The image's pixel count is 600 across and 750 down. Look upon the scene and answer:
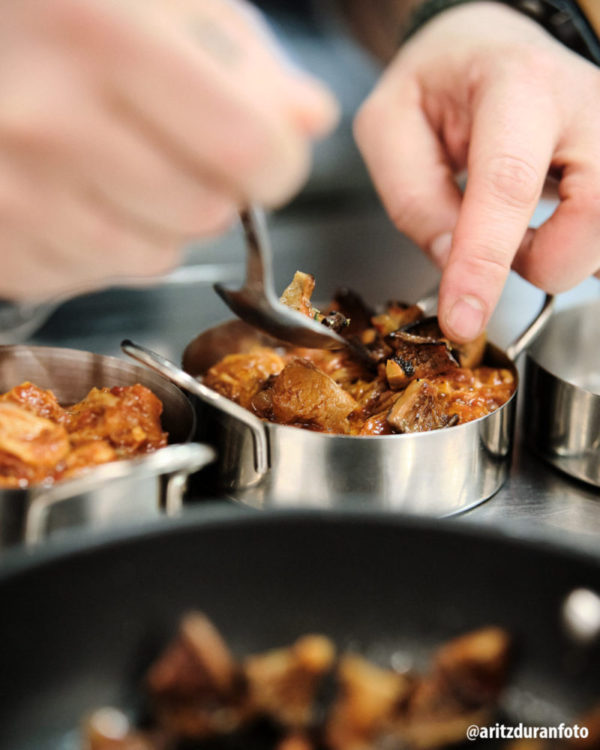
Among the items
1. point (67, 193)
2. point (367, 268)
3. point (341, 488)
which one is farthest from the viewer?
point (367, 268)

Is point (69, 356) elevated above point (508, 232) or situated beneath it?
situated beneath

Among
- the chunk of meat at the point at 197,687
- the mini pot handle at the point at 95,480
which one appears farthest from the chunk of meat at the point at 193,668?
the mini pot handle at the point at 95,480

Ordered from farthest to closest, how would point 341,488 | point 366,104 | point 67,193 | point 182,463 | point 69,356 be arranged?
point 366,104 < point 69,356 < point 341,488 < point 182,463 < point 67,193

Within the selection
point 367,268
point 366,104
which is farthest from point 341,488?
point 367,268

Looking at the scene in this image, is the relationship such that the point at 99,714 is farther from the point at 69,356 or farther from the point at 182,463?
the point at 69,356

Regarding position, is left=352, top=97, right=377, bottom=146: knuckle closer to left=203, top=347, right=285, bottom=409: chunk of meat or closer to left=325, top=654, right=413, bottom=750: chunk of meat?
left=203, top=347, right=285, bottom=409: chunk of meat

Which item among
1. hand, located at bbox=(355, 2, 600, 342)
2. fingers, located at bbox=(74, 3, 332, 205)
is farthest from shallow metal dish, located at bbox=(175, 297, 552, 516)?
fingers, located at bbox=(74, 3, 332, 205)
